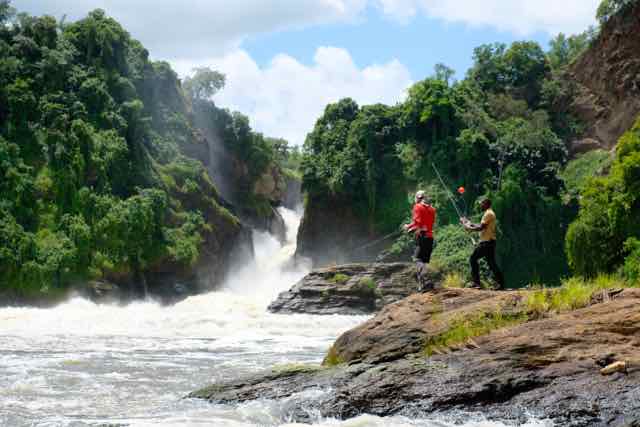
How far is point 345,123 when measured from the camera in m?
50.8

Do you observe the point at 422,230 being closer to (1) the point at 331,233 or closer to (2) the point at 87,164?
(2) the point at 87,164

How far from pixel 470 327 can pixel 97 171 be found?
112ft

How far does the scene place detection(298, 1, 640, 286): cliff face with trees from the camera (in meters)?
42.5

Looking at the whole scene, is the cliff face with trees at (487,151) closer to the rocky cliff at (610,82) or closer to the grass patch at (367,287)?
the rocky cliff at (610,82)

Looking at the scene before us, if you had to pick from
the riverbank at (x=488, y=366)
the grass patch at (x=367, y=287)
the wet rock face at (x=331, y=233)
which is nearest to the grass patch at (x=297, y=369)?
the riverbank at (x=488, y=366)

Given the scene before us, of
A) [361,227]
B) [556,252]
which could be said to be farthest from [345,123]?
[556,252]

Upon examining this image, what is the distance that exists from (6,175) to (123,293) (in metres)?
8.18

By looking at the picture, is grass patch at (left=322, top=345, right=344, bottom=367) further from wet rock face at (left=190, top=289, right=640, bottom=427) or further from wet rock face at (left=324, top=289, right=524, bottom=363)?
wet rock face at (left=190, top=289, right=640, bottom=427)

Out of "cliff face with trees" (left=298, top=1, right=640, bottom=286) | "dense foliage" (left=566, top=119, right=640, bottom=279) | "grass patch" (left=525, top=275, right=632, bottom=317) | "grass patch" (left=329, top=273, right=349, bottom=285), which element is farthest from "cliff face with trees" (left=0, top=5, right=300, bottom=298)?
"grass patch" (left=525, top=275, right=632, bottom=317)

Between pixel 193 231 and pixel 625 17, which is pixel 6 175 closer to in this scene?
pixel 193 231

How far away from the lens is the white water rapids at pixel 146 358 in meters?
11.2

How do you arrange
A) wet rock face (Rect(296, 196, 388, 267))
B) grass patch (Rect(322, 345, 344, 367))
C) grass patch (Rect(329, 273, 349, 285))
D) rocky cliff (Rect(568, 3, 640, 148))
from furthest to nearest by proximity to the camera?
1. wet rock face (Rect(296, 196, 388, 267))
2. rocky cliff (Rect(568, 3, 640, 148))
3. grass patch (Rect(329, 273, 349, 285))
4. grass patch (Rect(322, 345, 344, 367))

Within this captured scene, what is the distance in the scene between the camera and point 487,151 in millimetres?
45031

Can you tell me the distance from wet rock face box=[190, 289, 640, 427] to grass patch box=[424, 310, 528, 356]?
0.17m
